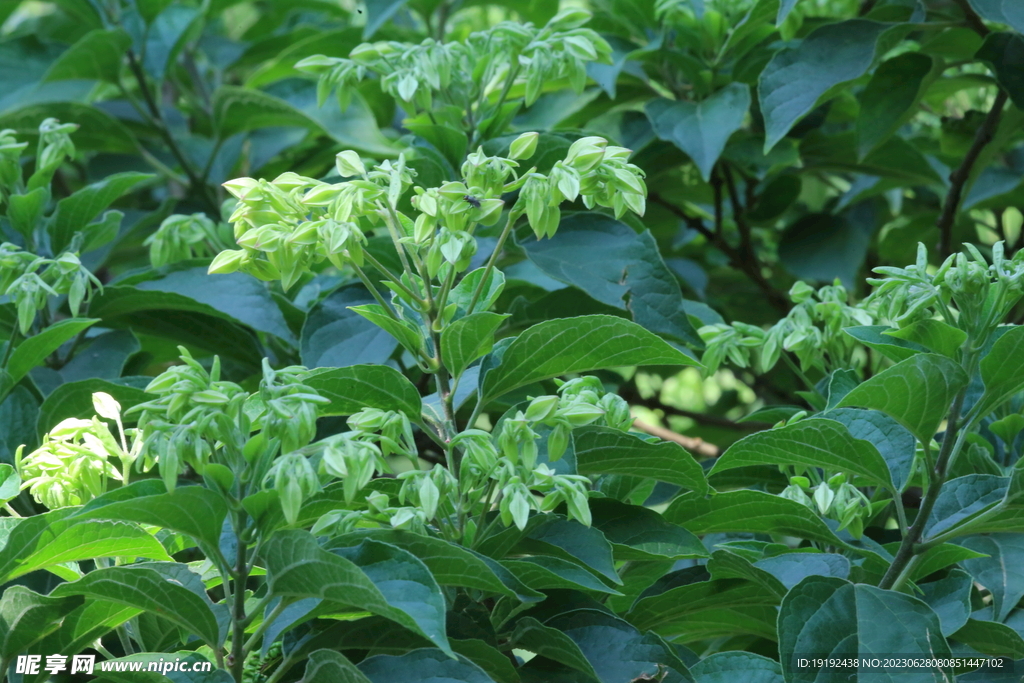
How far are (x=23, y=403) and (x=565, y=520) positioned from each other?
0.81 metres

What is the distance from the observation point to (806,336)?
128cm

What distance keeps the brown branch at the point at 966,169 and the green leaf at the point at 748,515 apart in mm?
893

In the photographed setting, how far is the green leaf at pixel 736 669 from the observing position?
1.02 m

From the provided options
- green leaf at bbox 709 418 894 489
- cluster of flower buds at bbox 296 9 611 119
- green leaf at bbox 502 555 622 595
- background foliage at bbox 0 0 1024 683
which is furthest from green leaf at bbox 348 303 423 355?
cluster of flower buds at bbox 296 9 611 119

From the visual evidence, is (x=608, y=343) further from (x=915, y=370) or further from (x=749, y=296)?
(x=749, y=296)

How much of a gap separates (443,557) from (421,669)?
13 cm

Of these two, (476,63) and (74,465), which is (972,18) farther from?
(74,465)

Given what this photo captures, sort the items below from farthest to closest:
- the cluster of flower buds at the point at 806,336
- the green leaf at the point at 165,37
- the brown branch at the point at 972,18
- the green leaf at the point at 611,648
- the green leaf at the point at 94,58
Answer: the green leaf at the point at 165,37 → the green leaf at the point at 94,58 → the brown branch at the point at 972,18 → the cluster of flower buds at the point at 806,336 → the green leaf at the point at 611,648

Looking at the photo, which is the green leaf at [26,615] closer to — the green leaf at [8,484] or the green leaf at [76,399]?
the green leaf at [8,484]

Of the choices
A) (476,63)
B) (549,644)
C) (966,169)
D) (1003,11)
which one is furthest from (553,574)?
(966,169)

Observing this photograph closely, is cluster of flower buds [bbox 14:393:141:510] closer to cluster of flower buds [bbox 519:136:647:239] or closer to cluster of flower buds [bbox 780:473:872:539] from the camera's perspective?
cluster of flower buds [bbox 519:136:647:239]

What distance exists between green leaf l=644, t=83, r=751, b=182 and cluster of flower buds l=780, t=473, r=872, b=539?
594 millimetres

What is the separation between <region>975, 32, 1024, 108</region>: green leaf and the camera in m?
1.54

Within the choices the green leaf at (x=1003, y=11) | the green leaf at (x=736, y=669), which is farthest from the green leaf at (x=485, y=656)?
the green leaf at (x=1003, y=11)
